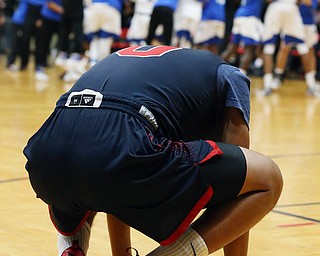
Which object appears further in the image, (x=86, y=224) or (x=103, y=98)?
(x=86, y=224)

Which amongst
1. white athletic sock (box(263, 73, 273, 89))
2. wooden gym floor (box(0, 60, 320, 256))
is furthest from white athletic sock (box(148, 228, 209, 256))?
white athletic sock (box(263, 73, 273, 89))

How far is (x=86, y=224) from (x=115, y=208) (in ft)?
1.16

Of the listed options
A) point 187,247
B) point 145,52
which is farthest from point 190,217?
point 145,52

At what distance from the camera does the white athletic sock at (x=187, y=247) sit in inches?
85.0

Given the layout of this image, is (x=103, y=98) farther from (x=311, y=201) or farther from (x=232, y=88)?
(x=311, y=201)

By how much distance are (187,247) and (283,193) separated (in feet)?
6.32

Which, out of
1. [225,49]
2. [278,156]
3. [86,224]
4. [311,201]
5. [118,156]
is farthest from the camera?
[225,49]

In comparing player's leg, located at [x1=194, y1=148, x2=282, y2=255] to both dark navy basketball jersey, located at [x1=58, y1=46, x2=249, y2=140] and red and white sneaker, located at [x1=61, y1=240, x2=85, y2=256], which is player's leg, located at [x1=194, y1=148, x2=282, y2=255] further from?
red and white sneaker, located at [x1=61, y1=240, x2=85, y2=256]

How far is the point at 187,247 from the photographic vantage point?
85.0 inches

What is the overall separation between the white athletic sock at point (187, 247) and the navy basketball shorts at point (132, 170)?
0.06 meters

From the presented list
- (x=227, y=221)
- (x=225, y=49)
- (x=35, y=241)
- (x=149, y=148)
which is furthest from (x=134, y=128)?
(x=225, y=49)

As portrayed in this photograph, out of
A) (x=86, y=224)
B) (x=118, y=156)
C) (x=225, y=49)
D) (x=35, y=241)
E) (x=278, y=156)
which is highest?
(x=118, y=156)

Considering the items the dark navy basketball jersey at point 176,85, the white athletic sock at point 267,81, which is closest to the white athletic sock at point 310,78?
the white athletic sock at point 267,81

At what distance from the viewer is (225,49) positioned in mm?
11953
